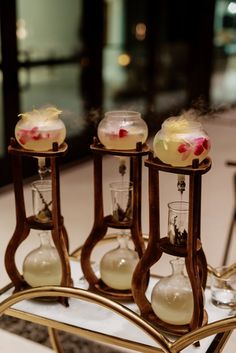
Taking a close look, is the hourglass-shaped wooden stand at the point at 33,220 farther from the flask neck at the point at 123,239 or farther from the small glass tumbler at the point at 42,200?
→ the flask neck at the point at 123,239

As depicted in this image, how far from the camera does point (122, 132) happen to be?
130 cm

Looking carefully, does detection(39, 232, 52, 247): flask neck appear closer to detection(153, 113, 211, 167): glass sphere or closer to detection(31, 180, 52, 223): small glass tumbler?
detection(31, 180, 52, 223): small glass tumbler

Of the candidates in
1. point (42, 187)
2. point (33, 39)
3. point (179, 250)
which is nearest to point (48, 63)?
point (33, 39)

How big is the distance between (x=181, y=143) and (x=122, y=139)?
19 centimetres

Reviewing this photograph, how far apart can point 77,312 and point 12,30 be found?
8.82ft

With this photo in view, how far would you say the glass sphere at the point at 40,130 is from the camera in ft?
4.31

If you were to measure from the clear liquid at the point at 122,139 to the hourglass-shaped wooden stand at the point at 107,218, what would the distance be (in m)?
0.02

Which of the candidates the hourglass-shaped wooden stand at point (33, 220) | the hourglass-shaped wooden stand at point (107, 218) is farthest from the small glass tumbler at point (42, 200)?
the hourglass-shaped wooden stand at point (107, 218)

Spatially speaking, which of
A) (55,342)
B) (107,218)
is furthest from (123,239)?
(55,342)

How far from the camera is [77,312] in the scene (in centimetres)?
133

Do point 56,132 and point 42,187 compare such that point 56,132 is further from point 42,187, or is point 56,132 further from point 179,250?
point 179,250

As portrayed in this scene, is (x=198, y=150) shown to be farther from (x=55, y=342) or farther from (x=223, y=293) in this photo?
(x=55, y=342)

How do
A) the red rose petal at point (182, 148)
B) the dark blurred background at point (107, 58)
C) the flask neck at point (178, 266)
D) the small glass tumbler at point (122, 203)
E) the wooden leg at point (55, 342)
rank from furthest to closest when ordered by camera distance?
the dark blurred background at point (107, 58), the wooden leg at point (55, 342), the small glass tumbler at point (122, 203), the flask neck at point (178, 266), the red rose petal at point (182, 148)

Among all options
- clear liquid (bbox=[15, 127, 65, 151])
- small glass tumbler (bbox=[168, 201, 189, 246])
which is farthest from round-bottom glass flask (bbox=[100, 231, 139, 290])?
clear liquid (bbox=[15, 127, 65, 151])
